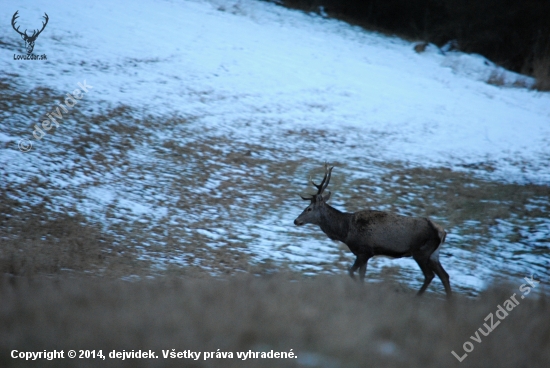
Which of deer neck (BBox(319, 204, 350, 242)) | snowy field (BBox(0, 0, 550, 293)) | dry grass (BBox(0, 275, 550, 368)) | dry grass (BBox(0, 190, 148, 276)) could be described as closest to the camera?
dry grass (BBox(0, 275, 550, 368))

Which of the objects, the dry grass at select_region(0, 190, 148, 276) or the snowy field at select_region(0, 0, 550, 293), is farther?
the snowy field at select_region(0, 0, 550, 293)

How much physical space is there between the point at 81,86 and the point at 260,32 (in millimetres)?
10633

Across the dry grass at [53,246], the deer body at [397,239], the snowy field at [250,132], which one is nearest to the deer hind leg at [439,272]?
the deer body at [397,239]

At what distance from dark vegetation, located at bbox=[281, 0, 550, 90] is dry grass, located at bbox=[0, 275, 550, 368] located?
73.2 ft

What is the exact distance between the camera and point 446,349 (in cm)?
495

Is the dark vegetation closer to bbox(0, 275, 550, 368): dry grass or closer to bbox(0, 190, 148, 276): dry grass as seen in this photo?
bbox(0, 190, 148, 276): dry grass

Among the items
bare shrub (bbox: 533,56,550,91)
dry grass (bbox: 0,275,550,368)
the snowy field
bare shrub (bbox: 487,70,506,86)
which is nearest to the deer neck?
the snowy field

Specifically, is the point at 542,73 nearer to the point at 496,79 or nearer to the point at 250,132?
the point at 496,79

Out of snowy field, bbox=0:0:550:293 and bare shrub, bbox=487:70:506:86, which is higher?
bare shrub, bbox=487:70:506:86

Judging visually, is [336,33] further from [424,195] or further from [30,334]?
[30,334]

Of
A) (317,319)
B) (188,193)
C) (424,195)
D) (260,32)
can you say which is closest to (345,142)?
(424,195)

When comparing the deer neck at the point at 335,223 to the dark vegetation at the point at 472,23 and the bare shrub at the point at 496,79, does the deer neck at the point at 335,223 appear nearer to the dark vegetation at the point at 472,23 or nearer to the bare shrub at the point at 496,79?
the bare shrub at the point at 496,79

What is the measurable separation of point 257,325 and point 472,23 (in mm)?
27248

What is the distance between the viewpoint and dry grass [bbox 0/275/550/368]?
4527 mm
